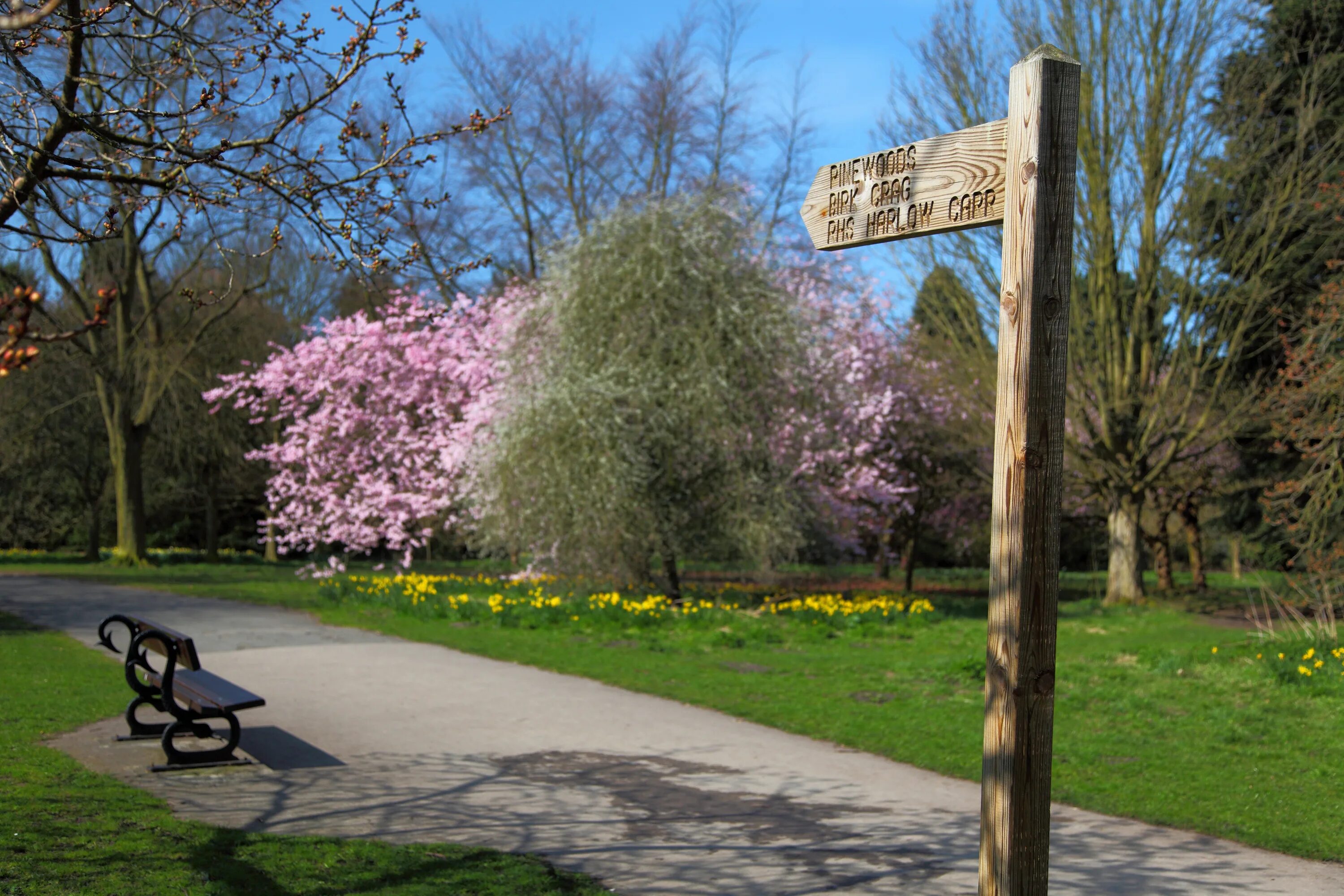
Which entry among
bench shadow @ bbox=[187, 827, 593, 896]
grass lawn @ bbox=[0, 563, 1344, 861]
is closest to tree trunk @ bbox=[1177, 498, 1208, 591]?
grass lawn @ bbox=[0, 563, 1344, 861]

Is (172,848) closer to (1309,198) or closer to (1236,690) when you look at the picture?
(1236,690)

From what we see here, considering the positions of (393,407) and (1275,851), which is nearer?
(1275,851)

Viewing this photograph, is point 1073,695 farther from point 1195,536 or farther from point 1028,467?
point 1195,536

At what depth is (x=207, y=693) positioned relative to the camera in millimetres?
6562

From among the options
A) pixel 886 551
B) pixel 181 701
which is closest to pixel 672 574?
pixel 181 701

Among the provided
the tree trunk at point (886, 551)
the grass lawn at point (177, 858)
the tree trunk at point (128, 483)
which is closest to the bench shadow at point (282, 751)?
the grass lawn at point (177, 858)

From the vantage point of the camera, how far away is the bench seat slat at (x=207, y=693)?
20.7ft

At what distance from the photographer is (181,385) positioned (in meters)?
26.3

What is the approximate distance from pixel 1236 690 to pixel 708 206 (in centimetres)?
926

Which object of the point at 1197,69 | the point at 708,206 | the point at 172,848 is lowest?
the point at 172,848

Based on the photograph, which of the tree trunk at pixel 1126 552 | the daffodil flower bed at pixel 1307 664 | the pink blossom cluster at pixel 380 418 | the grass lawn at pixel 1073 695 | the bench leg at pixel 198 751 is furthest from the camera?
the pink blossom cluster at pixel 380 418

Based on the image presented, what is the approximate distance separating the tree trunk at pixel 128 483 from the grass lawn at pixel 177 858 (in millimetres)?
20728

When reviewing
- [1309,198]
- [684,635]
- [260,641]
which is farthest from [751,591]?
[1309,198]

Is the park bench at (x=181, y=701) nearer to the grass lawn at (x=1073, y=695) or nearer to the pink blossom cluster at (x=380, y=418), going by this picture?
the grass lawn at (x=1073, y=695)
